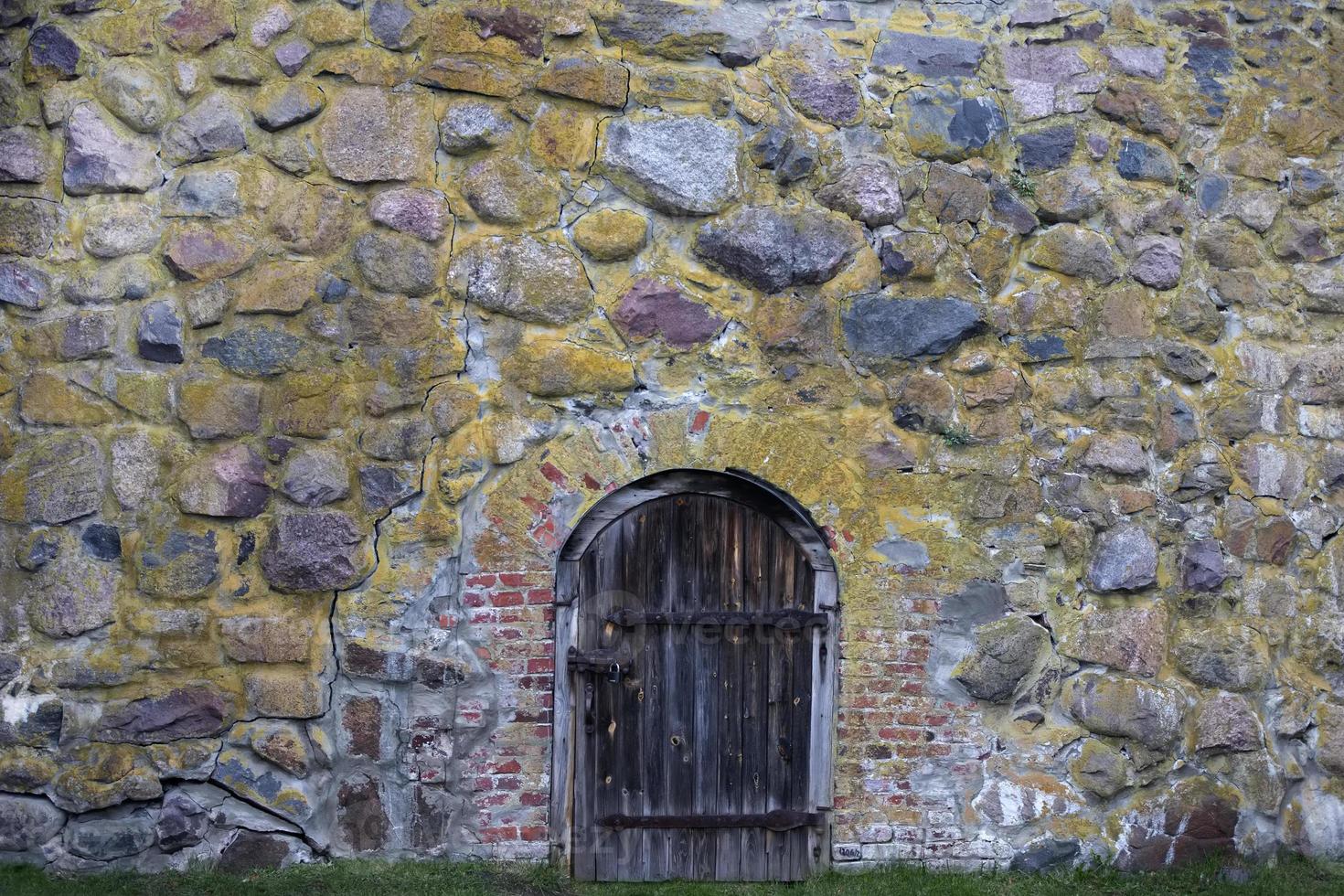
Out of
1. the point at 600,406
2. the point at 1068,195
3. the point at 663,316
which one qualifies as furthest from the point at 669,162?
the point at 1068,195

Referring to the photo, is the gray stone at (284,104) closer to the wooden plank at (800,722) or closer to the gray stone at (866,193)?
the gray stone at (866,193)

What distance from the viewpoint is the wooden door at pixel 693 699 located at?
4863mm

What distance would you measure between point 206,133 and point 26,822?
2.59 m

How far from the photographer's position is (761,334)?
4824 millimetres

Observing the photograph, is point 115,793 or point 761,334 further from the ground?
point 761,334

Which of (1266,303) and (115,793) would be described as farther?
(1266,303)

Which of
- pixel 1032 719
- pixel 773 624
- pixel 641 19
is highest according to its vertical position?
pixel 641 19

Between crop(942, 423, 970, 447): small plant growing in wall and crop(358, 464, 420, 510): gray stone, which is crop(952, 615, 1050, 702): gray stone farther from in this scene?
crop(358, 464, 420, 510): gray stone

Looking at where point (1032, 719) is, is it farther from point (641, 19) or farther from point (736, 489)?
point (641, 19)

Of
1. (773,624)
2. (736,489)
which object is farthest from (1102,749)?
(736,489)

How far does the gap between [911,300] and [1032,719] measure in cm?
169

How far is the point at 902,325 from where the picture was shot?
4.89 m

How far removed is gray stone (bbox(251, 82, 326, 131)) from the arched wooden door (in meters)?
1.85

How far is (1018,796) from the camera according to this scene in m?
4.87
